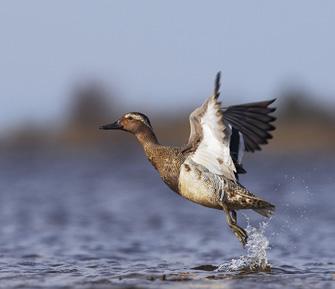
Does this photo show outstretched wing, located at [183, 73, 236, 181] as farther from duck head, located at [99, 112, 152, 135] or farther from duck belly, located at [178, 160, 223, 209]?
duck head, located at [99, 112, 152, 135]

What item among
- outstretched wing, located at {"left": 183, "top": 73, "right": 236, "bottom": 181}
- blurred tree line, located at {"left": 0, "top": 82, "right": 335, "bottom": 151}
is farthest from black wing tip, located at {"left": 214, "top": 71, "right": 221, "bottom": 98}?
blurred tree line, located at {"left": 0, "top": 82, "right": 335, "bottom": 151}

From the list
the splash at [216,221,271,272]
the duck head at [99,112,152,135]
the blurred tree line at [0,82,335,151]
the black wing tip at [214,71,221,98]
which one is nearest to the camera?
the black wing tip at [214,71,221,98]

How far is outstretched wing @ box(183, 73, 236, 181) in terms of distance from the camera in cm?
816

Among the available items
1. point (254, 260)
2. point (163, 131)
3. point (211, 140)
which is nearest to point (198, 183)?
point (211, 140)

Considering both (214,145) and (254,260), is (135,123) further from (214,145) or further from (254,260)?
(254,260)

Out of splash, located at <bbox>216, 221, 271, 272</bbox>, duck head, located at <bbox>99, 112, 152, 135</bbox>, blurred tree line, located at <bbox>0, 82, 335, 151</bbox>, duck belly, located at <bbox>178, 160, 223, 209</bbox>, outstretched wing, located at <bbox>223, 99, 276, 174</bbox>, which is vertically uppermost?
blurred tree line, located at <bbox>0, 82, 335, 151</bbox>

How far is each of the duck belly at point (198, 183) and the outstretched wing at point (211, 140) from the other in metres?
0.05

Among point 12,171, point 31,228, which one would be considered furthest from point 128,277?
point 12,171

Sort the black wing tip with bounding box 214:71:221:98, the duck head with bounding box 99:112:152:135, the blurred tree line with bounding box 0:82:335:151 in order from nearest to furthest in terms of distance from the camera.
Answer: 1. the black wing tip with bounding box 214:71:221:98
2. the duck head with bounding box 99:112:152:135
3. the blurred tree line with bounding box 0:82:335:151

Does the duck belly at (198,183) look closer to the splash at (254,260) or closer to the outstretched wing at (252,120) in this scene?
the outstretched wing at (252,120)

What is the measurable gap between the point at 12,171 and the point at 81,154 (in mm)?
7942

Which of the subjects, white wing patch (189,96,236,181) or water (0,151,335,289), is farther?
water (0,151,335,289)

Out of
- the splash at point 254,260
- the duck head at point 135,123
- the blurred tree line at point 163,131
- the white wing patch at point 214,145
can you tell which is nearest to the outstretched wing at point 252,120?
the white wing patch at point 214,145

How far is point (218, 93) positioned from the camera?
26.3 ft
